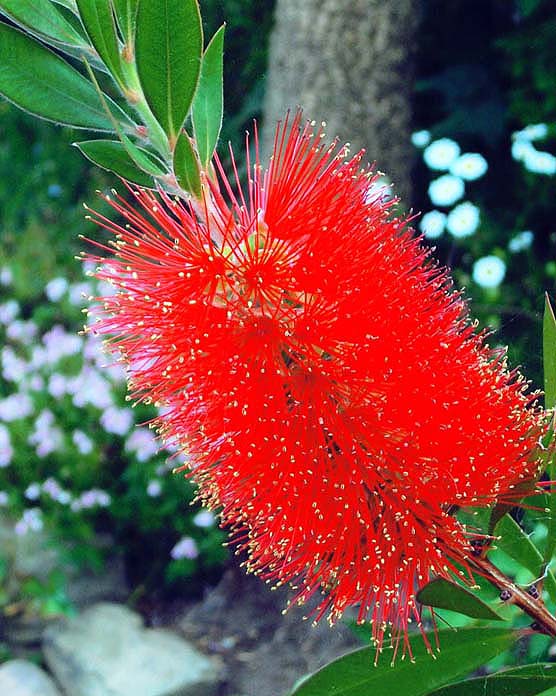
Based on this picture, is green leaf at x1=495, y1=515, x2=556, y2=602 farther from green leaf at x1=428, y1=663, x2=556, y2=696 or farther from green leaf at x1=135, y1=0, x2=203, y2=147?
green leaf at x1=135, y1=0, x2=203, y2=147

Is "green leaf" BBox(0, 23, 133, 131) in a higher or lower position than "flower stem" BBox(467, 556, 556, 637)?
higher

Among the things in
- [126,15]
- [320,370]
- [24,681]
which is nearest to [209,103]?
[126,15]

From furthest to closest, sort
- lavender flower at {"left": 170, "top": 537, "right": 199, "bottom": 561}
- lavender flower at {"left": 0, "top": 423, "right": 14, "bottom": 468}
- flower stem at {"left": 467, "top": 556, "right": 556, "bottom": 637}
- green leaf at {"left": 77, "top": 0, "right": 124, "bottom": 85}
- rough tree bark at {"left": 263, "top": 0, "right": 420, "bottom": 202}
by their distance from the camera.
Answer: lavender flower at {"left": 0, "top": 423, "right": 14, "bottom": 468} < lavender flower at {"left": 170, "top": 537, "right": 199, "bottom": 561} < rough tree bark at {"left": 263, "top": 0, "right": 420, "bottom": 202} < flower stem at {"left": 467, "top": 556, "right": 556, "bottom": 637} < green leaf at {"left": 77, "top": 0, "right": 124, "bottom": 85}

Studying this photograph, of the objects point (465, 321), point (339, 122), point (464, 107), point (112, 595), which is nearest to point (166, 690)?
point (112, 595)

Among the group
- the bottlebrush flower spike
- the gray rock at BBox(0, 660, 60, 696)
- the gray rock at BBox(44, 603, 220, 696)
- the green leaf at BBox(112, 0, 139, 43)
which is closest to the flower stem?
the bottlebrush flower spike

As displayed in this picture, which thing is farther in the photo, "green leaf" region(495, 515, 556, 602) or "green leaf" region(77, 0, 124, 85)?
"green leaf" region(495, 515, 556, 602)

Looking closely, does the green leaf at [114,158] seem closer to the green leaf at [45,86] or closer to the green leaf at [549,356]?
the green leaf at [45,86]
